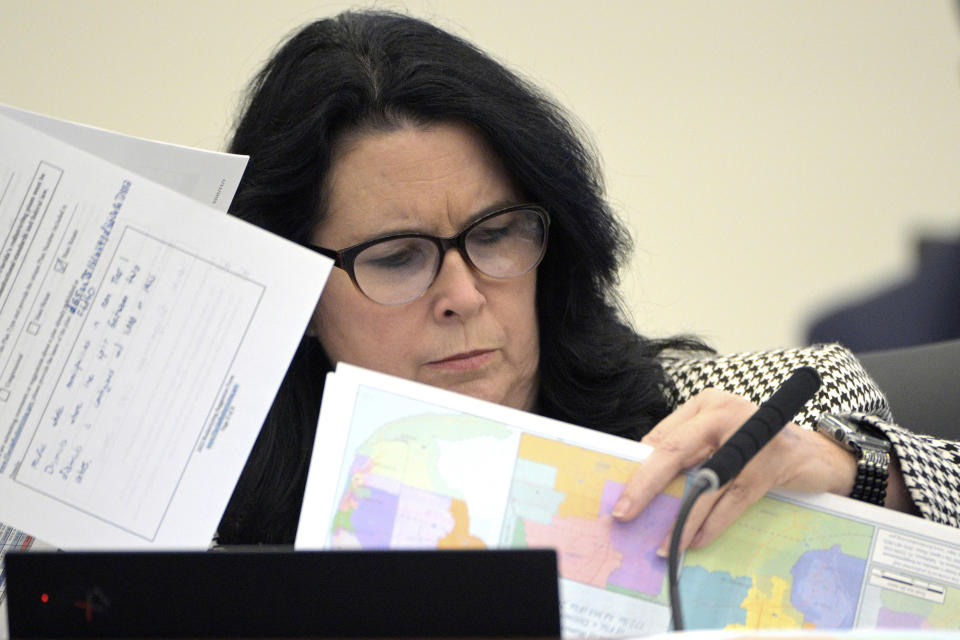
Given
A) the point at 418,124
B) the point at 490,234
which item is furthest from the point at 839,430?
the point at 418,124

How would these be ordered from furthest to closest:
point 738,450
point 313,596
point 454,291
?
point 454,291, point 738,450, point 313,596

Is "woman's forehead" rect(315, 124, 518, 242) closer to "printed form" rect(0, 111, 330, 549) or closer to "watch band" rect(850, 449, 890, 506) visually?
"printed form" rect(0, 111, 330, 549)

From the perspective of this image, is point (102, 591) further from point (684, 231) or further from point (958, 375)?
point (684, 231)

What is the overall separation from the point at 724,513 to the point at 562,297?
0.60m

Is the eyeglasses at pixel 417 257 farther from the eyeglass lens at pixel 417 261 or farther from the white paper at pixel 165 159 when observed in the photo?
the white paper at pixel 165 159

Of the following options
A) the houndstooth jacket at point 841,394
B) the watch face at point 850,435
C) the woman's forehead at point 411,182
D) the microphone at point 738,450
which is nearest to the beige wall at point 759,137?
the houndstooth jacket at point 841,394

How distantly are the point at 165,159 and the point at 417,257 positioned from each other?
1.03 ft

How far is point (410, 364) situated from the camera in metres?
1.11

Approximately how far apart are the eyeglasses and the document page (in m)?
0.34

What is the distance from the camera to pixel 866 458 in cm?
90

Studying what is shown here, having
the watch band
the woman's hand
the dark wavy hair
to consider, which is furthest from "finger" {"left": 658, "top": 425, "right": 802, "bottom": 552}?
the dark wavy hair

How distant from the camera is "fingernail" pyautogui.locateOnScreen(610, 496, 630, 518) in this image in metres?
0.75

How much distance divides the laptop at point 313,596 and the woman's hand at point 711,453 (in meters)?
0.28

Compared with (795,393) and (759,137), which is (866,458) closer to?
(795,393)
